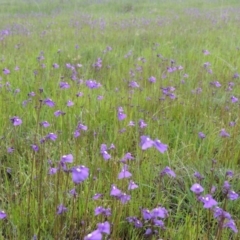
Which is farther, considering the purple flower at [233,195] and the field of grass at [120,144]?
the field of grass at [120,144]

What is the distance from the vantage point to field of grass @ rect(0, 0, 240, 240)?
5.94 ft

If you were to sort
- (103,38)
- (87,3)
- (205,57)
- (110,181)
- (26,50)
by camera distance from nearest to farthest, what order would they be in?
(110,181) → (205,57) → (26,50) → (103,38) → (87,3)

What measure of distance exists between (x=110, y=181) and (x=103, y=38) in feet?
17.7

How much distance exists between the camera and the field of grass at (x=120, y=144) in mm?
1811

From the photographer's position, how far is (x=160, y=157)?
8.63 feet

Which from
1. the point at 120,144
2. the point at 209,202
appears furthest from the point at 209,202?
the point at 120,144

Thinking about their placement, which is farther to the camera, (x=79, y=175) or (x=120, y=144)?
(x=120, y=144)

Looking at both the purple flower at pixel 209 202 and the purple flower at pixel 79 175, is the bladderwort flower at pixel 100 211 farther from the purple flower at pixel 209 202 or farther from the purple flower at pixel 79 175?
the purple flower at pixel 209 202

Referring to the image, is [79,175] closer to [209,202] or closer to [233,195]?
[209,202]

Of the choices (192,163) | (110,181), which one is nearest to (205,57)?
(192,163)

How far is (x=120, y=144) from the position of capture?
9.16ft

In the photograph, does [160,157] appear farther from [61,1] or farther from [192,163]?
[61,1]

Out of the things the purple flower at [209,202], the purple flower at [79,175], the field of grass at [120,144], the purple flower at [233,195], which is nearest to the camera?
the purple flower at [79,175]

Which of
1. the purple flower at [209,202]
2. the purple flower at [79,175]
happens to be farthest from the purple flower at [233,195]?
the purple flower at [79,175]
